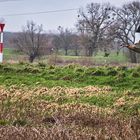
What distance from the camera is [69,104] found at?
35.5 feet

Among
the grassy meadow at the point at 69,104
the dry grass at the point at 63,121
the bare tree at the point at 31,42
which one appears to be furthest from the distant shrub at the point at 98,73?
the bare tree at the point at 31,42

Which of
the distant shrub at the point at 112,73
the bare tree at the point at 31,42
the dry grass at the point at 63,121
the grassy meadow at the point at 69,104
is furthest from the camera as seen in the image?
the bare tree at the point at 31,42

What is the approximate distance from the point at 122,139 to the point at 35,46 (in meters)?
54.9

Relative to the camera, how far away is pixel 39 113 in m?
8.39

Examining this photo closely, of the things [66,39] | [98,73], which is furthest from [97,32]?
[98,73]

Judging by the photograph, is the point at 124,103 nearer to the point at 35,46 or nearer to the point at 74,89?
the point at 74,89

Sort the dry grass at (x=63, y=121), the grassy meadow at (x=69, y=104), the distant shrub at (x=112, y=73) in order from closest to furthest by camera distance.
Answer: the dry grass at (x=63, y=121), the grassy meadow at (x=69, y=104), the distant shrub at (x=112, y=73)

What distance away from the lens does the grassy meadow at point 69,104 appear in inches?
197

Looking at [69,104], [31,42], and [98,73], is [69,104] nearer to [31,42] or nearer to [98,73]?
[98,73]

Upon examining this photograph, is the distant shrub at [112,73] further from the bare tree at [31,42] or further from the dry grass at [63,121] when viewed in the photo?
the bare tree at [31,42]

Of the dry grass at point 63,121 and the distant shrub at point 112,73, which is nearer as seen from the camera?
the dry grass at point 63,121

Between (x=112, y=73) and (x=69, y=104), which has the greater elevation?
(x=112, y=73)

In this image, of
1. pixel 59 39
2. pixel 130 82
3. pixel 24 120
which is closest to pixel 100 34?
pixel 59 39

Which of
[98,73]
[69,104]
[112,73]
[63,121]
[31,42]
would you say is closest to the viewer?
[63,121]
